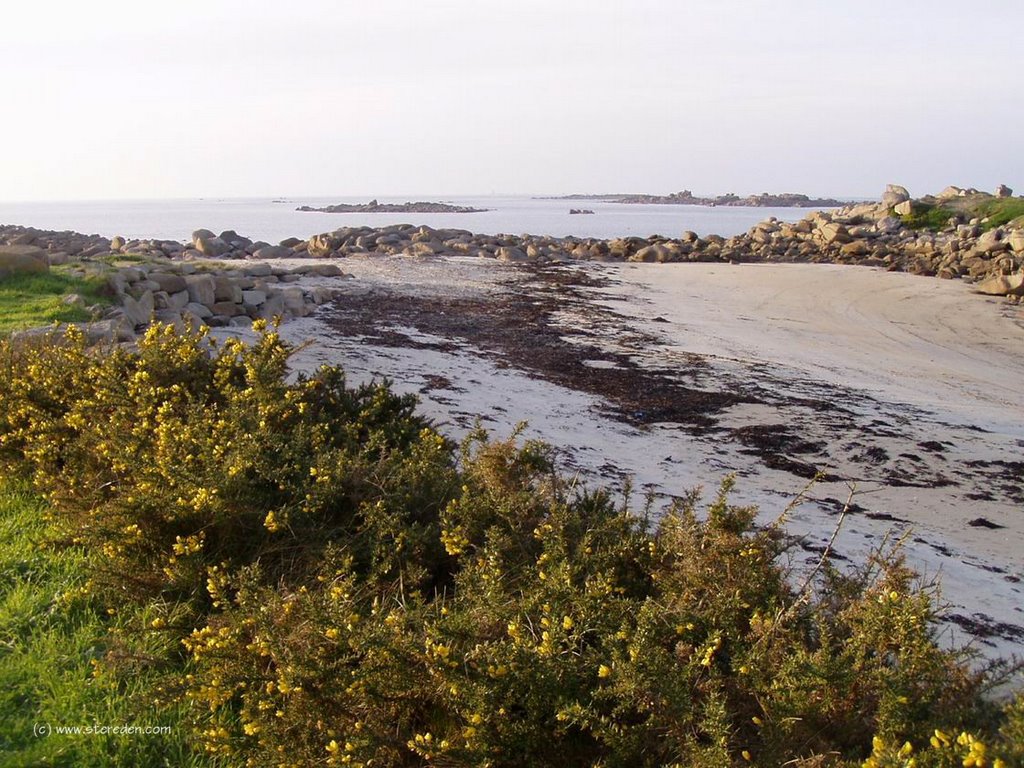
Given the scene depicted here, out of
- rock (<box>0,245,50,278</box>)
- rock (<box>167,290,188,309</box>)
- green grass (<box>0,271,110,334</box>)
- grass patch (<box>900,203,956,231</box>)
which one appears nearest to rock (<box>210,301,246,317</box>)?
rock (<box>167,290,188,309</box>)

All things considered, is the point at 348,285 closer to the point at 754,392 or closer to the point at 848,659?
the point at 754,392

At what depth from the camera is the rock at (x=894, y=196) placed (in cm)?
3925

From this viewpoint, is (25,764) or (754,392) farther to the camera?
(754,392)

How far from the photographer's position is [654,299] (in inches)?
700

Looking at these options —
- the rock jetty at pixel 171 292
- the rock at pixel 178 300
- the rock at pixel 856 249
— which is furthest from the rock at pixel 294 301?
the rock at pixel 856 249

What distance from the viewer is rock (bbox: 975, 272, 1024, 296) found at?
19.3 meters

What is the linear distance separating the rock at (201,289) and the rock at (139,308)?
0.89 metres

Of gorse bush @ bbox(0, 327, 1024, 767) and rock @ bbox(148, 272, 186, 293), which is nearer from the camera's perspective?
gorse bush @ bbox(0, 327, 1024, 767)

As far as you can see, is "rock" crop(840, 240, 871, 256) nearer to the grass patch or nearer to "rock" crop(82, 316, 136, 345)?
the grass patch

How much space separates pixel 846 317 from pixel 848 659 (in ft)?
49.6

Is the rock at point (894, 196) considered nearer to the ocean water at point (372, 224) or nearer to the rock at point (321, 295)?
the ocean water at point (372, 224)

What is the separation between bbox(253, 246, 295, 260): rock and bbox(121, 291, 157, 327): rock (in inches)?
554

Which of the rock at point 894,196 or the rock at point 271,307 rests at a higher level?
the rock at point 894,196

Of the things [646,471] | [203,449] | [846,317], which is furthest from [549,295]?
[203,449]
